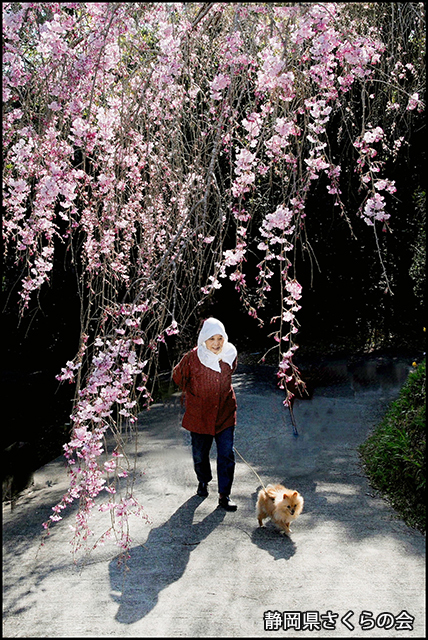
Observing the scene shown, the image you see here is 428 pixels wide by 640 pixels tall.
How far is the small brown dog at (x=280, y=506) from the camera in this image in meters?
3.20

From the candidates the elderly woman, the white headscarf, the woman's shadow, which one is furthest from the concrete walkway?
the white headscarf

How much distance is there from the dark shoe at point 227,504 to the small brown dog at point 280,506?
0.79 feet

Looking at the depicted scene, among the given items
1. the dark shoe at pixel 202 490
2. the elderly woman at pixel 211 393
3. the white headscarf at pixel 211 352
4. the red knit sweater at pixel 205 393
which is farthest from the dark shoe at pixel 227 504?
the white headscarf at pixel 211 352

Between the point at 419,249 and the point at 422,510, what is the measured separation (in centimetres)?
508

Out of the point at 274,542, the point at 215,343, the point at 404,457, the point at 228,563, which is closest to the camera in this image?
the point at 228,563

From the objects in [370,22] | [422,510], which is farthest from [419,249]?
[422,510]

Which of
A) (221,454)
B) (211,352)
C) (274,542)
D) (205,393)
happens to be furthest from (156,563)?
(211,352)

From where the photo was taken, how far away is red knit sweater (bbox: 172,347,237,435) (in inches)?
138

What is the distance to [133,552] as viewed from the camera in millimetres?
3146

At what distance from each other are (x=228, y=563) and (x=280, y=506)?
0.41 metres

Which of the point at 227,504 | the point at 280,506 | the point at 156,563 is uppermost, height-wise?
the point at 280,506

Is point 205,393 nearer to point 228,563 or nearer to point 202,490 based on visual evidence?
point 202,490

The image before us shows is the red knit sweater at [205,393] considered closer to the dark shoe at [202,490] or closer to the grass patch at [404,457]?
the dark shoe at [202,490]

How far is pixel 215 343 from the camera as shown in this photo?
344 centimetres
